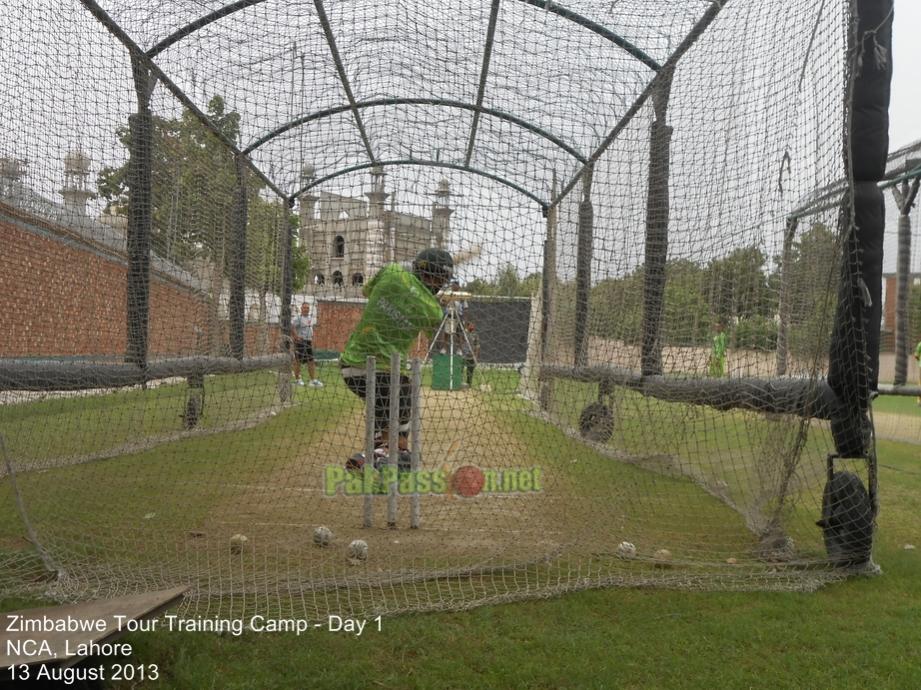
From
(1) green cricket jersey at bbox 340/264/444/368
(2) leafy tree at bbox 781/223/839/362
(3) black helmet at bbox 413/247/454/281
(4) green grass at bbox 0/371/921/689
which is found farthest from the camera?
(1) green cricket jersey at bbox 340/264/444/368

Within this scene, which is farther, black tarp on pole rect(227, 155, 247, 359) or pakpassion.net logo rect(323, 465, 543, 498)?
black tarp on pole rect(227, 155, 247, 359)

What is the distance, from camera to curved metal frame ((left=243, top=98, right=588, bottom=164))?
5246 mm

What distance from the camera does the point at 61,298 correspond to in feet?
16.3

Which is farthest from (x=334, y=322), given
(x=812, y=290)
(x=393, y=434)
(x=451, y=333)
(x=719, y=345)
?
(x=812, y=290)

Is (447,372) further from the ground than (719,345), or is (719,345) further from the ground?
(719,345)

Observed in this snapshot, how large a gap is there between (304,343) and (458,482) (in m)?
2.15

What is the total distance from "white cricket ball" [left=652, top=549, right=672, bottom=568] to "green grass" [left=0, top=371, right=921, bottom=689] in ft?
1.04

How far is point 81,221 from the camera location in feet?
15.8

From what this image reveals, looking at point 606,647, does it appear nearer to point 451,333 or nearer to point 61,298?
point 451,333

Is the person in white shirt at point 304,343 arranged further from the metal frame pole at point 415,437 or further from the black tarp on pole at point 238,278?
the metal frame pole at point 415,437

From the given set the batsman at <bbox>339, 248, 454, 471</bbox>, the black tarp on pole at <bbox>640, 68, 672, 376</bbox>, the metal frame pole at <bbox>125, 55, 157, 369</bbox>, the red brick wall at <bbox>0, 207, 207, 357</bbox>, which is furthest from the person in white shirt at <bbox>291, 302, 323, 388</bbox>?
the black tarp on pole at <bbox>640, 68, 672, 376</bbox>

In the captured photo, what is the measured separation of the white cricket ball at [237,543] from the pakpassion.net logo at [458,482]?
0.99 meters

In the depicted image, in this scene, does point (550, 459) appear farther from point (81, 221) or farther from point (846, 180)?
point (81, 221)

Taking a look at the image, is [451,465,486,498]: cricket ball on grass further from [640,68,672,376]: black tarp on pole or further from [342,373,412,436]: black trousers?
[640,68,672,376]: black tarp on pole
